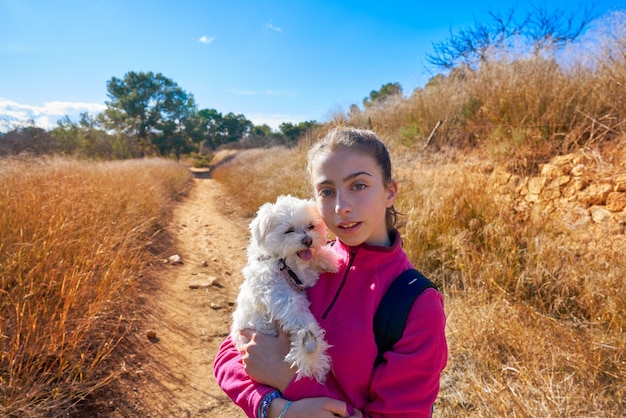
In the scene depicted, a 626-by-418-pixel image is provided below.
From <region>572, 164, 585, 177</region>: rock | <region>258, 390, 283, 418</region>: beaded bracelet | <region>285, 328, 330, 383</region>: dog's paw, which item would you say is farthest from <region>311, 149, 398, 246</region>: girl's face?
<region>572, 164, 585, 177</region>: rock

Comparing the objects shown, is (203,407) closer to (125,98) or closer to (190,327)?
(190,327)

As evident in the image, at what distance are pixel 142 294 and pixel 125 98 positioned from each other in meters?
34.2

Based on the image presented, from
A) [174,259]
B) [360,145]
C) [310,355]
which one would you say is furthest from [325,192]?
[174,259]

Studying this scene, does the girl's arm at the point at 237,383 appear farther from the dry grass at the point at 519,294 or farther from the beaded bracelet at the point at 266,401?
the dry grass at the point at 519,294

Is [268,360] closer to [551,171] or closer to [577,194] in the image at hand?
[577,194]

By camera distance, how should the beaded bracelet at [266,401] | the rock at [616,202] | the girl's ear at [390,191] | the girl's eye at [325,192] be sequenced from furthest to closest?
the rock at [616,202], the girl's ear at [390,191], the girl's eye at [325,192], the beaded bracelet at [266,401]

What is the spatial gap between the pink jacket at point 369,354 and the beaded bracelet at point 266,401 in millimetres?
23

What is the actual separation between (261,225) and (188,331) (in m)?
2.86

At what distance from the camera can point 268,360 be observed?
1.34m

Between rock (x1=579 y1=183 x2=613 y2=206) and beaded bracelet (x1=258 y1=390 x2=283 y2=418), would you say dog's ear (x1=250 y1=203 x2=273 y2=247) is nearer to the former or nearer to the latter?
beaded bracelet (x1=258 y1=390 x2=283 y2=418)

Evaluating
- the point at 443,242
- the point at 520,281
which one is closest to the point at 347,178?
the point at 520,281

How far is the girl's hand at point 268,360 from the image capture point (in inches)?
50.8

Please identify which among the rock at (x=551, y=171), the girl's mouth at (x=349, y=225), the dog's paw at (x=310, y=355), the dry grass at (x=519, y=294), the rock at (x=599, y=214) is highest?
the rock at (x=551, y=171)

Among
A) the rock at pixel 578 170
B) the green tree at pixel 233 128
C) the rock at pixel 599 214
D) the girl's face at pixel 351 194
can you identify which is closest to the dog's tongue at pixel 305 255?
the girl's face at pixel 351 194
